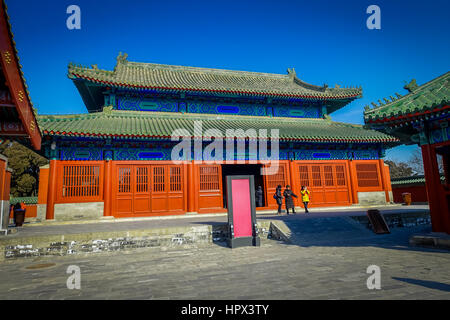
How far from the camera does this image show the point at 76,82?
1416 cm

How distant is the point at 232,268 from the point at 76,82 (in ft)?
45.0

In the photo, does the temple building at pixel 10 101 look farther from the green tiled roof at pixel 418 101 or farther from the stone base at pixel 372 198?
the stone base at pixel 372 198

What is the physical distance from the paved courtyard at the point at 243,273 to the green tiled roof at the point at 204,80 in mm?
9741

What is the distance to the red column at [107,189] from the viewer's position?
494 inches

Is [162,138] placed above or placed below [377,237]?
above

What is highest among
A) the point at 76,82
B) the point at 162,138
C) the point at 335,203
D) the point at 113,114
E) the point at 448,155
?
the point at 76,82

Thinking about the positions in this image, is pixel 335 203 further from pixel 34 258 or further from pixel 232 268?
pixel 34 258

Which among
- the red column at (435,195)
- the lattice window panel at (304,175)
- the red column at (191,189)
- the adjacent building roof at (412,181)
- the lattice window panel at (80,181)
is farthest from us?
the adjacent building roof at (412,181)

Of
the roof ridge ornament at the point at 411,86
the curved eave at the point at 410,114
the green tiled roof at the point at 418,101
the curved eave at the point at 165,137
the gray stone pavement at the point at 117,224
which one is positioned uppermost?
the roof ridge ornament at the point at 411,86

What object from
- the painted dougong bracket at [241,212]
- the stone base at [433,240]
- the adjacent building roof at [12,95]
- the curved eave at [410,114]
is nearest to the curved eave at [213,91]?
the adjacent building roof at [12,95]

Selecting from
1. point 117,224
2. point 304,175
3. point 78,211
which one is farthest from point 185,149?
point 304,175

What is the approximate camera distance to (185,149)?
1380cm

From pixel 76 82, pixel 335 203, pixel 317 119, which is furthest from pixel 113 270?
pixel 317 119

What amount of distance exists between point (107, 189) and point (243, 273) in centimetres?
989
